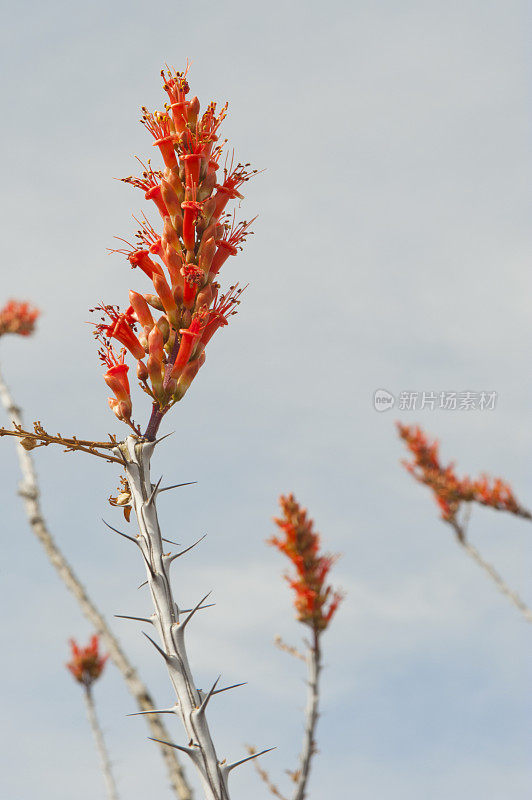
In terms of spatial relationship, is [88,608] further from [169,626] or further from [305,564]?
[169,626]

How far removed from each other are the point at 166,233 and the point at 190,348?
0.60 m

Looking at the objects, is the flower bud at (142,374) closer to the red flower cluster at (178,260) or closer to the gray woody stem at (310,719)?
the red flower cluster at (178,260)

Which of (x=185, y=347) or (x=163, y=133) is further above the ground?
(x=163, y=133)

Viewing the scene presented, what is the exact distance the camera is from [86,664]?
37.7 feet

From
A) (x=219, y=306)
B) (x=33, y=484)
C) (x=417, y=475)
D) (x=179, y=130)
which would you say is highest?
(x=417, y=475)

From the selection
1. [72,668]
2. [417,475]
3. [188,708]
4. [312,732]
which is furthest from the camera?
[417,475]

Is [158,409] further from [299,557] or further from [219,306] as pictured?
[299,557]

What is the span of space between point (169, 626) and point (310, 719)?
3.90 meters

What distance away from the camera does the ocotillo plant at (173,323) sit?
2.78 metres

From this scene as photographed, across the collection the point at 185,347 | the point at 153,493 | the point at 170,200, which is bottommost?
the point at 153,493

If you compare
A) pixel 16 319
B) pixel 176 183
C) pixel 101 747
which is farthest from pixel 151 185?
pixel 16 319

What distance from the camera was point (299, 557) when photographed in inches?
273

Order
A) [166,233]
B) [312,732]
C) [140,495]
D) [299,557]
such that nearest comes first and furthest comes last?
[140,495] → [166,233] → [312,732] → [299,557]

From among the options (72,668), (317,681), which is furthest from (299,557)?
(72,668)
